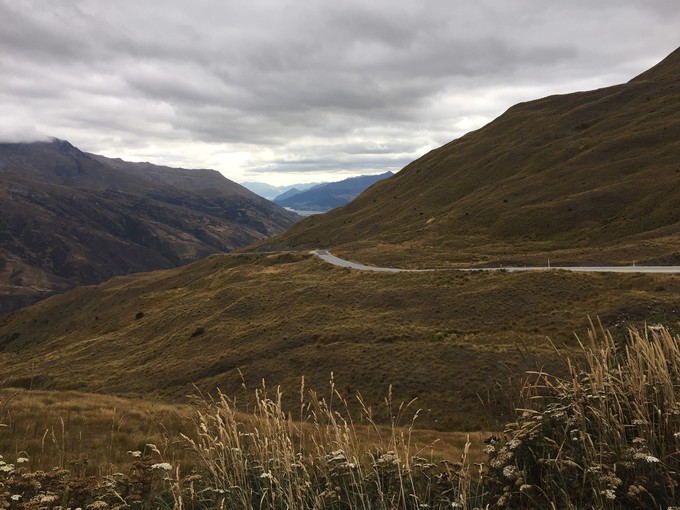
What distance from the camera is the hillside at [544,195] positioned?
6844 centimetres

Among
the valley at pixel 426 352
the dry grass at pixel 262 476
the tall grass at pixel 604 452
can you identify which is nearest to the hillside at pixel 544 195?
the valley at pixel 426 352

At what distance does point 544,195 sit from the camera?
93188 millimetres

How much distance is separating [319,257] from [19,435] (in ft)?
243

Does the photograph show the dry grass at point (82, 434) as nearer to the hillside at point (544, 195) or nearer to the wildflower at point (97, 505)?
the wildflower at point (97, 505)

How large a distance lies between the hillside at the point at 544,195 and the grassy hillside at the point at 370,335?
15181mm

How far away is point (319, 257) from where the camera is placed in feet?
275

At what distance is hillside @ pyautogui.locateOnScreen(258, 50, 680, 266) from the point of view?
68438mm

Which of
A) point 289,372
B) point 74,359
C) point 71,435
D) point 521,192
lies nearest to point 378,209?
point 521,192

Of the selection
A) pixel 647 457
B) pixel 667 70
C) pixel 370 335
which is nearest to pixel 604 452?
pixel 647 457

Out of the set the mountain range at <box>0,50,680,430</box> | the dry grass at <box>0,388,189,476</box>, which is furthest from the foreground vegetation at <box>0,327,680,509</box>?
the dry grass at <box>0,388,189,476</box>

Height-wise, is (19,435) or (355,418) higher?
(19,435)

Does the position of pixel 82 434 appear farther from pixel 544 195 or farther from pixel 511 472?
pixel 544 195

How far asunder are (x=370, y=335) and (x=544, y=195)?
73.9m

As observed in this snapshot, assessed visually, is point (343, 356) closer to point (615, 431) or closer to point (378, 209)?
point (615, 431)
